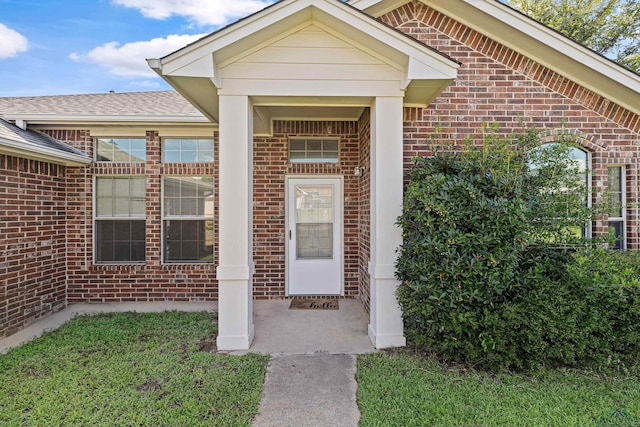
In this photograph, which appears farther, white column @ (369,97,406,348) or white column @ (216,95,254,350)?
white column @ (369,97,406,348)

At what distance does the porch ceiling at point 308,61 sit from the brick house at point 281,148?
16 millimetres

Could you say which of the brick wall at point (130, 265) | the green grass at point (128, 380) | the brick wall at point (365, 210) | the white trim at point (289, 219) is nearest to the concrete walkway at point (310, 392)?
the green grass at point (128, 380)

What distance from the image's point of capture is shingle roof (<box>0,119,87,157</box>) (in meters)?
4.36

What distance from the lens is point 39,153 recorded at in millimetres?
4680

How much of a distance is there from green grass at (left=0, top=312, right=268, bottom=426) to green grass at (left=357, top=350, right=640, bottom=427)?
1.13 m

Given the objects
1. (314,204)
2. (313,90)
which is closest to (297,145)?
(314,204)

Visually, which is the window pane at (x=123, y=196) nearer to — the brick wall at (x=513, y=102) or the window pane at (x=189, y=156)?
the window pane at (x=189, y=156)

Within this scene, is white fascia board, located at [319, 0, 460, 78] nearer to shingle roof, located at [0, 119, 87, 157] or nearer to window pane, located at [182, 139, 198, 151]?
window pane, located at [182, 139, 198, 151]

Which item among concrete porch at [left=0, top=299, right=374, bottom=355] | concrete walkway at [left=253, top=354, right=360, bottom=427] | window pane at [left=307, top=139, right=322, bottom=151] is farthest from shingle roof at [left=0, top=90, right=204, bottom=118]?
concrete walkway at [left=253, top=354, right=360, bottom=427]

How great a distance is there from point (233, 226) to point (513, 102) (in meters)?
4.29

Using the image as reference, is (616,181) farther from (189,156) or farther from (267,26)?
(189,156)

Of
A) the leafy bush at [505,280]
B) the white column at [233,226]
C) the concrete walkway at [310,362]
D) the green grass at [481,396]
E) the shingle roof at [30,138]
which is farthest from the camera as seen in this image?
the shingle roof at [30,138]

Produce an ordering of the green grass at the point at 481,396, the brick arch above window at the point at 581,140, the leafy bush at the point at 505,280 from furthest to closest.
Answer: the brick arch above window at the point at 581,140
the leafy bush at the point at 505,280
the green grass at the point at 481,396

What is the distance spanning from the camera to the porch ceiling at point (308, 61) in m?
3.52
